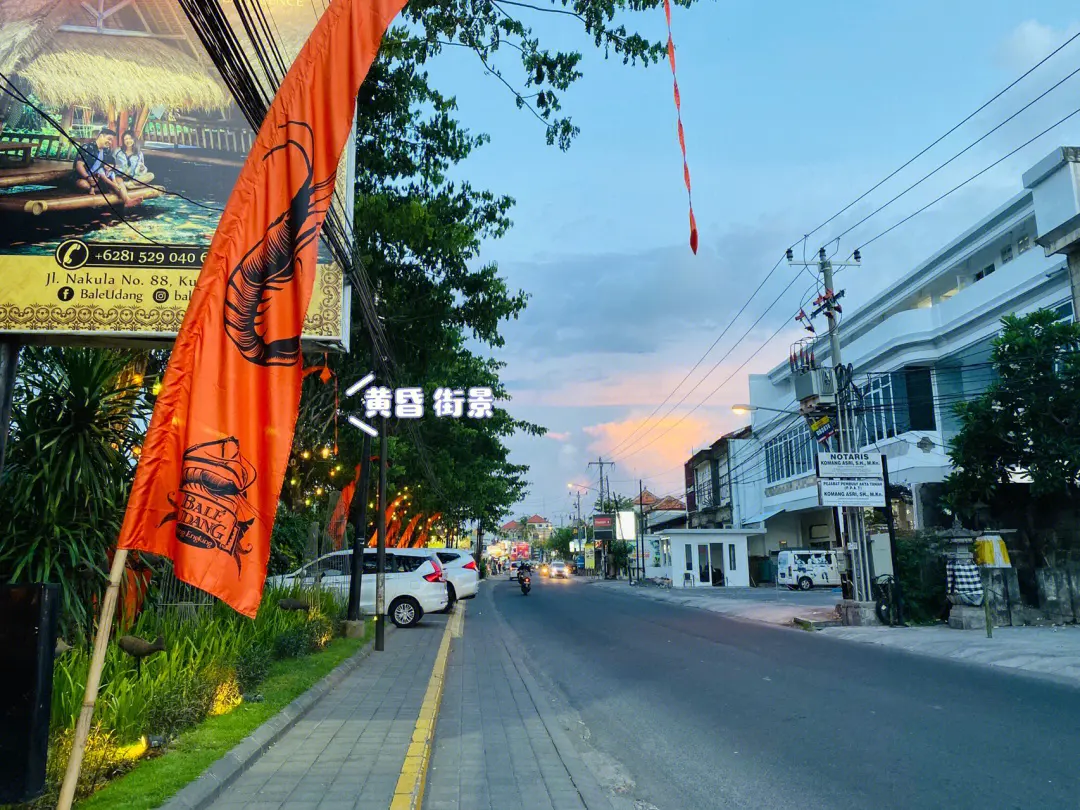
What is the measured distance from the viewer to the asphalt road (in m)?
5.80

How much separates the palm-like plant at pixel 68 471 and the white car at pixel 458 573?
51.0ft

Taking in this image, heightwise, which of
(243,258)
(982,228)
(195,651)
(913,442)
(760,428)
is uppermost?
(982,228)

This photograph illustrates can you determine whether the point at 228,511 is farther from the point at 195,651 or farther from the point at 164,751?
the point at 195,651

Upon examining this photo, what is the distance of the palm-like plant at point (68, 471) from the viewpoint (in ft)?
24.1

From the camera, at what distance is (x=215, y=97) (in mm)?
9016

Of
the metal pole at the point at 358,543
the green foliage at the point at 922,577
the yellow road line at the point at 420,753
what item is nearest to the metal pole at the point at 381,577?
the metal pole at the point at 358,543

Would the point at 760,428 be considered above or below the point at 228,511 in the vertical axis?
above

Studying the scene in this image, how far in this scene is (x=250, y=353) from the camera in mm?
3977

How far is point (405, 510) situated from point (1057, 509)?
31.1 meters

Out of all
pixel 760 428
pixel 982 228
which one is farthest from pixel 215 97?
pixel 760 428

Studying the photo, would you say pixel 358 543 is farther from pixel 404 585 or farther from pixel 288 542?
pixel 288 542

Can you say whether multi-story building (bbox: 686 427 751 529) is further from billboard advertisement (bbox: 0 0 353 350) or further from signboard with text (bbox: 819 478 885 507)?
billboard advertisement (bbox: 0 0 353 350)

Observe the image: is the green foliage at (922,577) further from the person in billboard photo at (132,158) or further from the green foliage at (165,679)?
the person in billboard photo at (132,158)

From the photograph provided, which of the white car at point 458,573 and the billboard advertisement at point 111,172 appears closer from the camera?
the billboard advertisement at point 111,172
